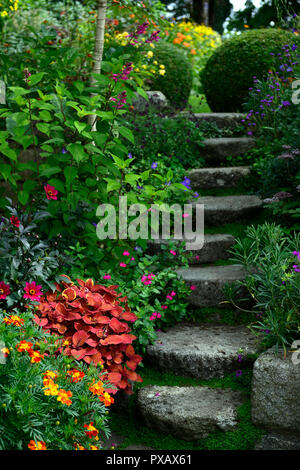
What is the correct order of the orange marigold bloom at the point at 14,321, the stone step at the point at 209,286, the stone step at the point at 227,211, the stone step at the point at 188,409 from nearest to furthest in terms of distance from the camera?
1. the orange marigold bloom at the point at 14,321
2. the stone step at the point at 188,409
3. the stone step at the point at 209,286
4. the stone step at the point at 227,211

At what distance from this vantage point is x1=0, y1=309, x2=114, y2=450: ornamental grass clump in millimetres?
2023

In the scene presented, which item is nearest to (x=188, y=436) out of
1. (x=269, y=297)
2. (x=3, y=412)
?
(x=269, y=297)

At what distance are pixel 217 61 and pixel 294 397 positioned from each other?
194 inches

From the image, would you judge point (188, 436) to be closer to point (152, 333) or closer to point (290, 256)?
point (152, 333)

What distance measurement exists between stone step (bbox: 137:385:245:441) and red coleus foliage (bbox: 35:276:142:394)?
15cm

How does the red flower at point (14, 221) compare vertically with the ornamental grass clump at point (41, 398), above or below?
above

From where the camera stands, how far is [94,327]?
2.85 meters

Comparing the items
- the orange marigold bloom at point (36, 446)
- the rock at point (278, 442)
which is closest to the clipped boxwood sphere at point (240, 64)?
the rock at point (278, 442)

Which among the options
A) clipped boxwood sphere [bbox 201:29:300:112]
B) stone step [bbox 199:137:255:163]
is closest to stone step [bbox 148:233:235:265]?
stone step [bbox 199:137:255:163]

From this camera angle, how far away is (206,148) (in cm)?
525

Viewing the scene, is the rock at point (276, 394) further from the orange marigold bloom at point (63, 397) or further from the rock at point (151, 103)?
the rock at point (151, 103)

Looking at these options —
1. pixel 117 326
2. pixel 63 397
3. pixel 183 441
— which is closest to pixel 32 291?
pixel 117 326

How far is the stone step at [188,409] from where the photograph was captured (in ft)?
8.82

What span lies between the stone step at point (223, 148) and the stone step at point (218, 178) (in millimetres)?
391
